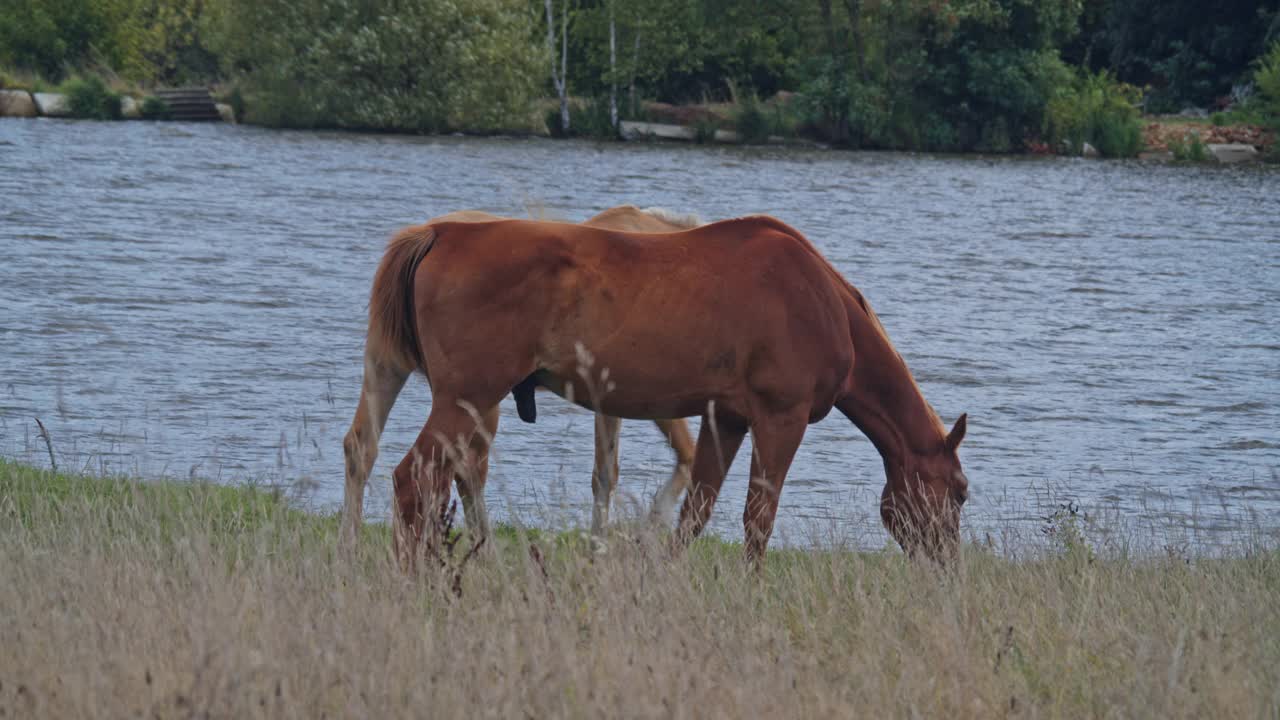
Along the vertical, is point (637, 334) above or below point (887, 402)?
above

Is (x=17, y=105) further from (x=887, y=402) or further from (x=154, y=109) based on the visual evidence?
(x=887, y=402)

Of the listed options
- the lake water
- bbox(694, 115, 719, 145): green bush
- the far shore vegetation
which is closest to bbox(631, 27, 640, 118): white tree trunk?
the far shore vegetation

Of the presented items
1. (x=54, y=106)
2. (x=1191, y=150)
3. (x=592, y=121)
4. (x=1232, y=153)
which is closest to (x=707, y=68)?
(x=592, y=121)

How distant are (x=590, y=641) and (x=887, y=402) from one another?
232 cm

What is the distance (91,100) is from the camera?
4422 centimetres

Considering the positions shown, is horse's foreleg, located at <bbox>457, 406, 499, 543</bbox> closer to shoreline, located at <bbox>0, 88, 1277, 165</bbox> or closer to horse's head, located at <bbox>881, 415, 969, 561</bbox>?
horse's head, located at <bbox>881, 415, 969, 561</bbox>

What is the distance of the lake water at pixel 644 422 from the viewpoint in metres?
9.08

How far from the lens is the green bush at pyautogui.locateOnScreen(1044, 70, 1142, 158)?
43.4 meters

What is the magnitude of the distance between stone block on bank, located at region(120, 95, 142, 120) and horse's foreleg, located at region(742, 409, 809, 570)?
141 ft

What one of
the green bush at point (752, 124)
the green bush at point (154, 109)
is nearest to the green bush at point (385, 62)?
the green bush at point (154, 109)

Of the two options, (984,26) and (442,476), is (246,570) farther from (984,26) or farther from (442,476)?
(984,26)

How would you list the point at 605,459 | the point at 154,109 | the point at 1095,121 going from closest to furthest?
the point at 605,459 < the point at 1095,121 < the point at 154,109

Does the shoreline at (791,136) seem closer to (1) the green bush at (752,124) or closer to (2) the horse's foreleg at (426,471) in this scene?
(1) the green bush at (752,124)

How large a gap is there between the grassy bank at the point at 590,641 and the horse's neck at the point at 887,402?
0.72 m
